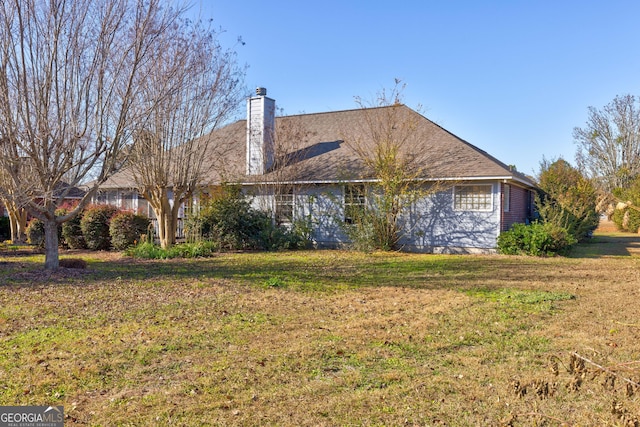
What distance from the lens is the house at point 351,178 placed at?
16953 mm

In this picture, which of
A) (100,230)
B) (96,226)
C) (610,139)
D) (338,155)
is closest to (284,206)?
(338,155)

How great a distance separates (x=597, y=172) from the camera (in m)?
40.4

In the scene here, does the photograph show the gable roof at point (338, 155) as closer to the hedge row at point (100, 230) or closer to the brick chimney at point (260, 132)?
the brick chimney at point (260, 132)

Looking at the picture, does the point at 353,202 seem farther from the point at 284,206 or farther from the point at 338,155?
the point at 284,206

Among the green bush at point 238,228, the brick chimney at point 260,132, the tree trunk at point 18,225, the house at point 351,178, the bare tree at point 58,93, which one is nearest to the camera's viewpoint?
the bare tree at point 58,93

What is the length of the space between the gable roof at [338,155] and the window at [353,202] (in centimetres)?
44

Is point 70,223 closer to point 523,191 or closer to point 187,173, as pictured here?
point 187,173

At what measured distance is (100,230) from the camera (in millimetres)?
17656

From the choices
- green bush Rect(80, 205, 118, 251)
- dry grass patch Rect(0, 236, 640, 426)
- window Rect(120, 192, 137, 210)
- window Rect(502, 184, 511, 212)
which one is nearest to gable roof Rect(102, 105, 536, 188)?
window Rect(502, 184, 511, 212)

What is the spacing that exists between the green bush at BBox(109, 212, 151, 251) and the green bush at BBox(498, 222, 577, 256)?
1195 cm

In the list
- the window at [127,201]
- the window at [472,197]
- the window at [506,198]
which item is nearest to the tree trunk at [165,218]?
the window at [127,201]

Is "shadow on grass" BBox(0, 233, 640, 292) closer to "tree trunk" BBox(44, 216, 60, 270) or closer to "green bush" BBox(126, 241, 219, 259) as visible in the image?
"tree trunk" BBox(44, 216, 60, 270)

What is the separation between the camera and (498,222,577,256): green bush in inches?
613

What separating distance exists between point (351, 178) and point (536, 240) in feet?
20.6
